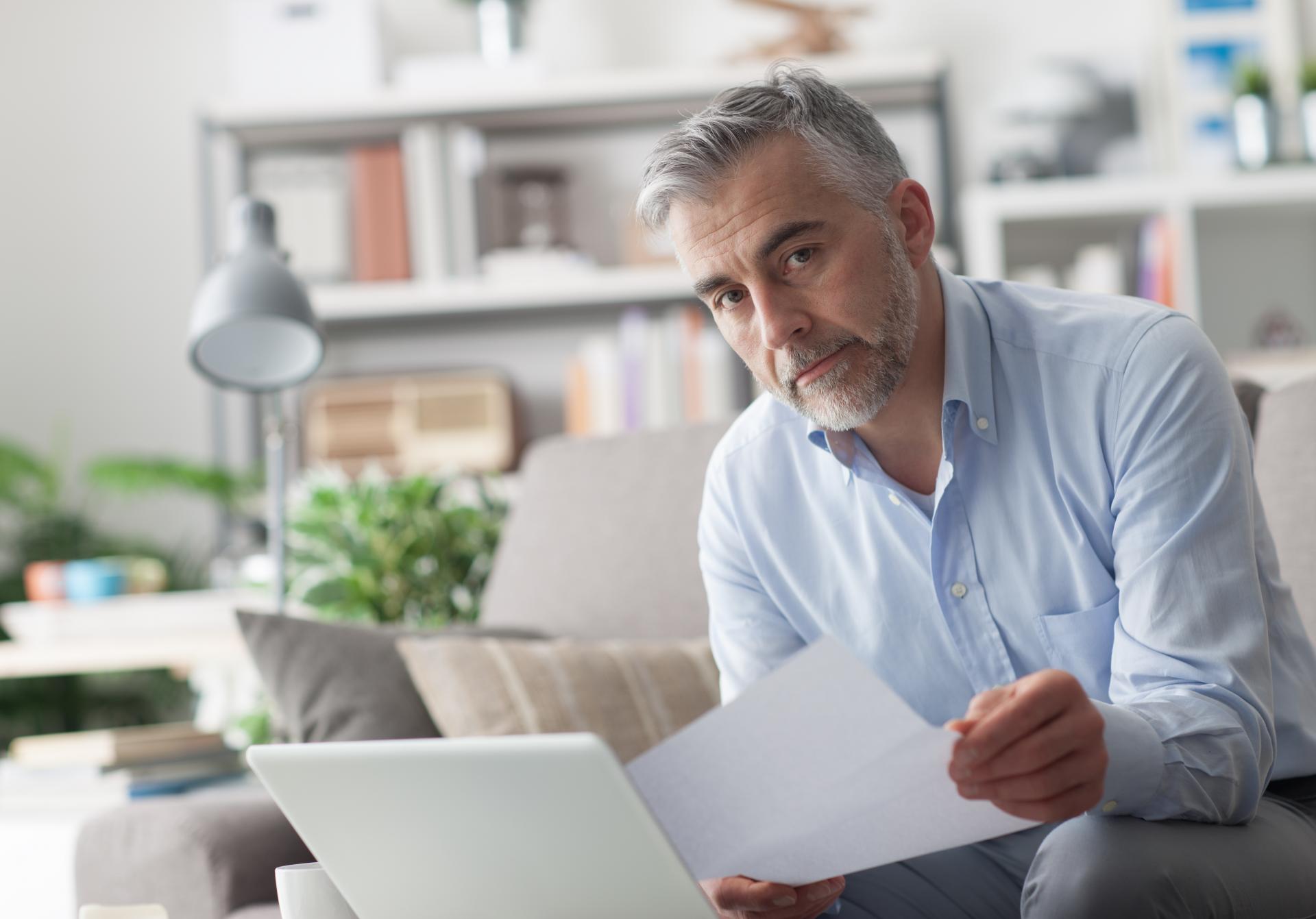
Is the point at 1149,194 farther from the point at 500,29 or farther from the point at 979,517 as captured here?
the point at 979,517

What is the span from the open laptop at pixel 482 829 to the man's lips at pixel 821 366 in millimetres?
516

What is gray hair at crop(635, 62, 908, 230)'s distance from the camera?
1.11 metres

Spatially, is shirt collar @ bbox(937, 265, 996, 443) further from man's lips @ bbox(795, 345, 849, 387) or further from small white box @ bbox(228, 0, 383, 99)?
small white box @ bbox(228, 0, 383, 99)

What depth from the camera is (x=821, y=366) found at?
1.13 m

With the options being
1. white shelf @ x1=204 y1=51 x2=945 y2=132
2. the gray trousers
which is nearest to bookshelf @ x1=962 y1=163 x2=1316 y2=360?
white shelf @ x1=204 y1=51 x2=945 y2=132

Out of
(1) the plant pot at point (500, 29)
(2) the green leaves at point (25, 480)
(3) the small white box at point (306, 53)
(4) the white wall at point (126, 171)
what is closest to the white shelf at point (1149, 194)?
(4) the white wall at point (126, 171)

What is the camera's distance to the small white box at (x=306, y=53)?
3109 mm

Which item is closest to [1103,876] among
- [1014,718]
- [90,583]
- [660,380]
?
[1014,718]

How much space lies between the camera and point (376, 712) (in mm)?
1574

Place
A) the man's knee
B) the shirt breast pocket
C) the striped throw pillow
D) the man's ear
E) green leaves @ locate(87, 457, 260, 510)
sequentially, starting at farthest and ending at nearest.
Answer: green leaves @ locate(87, 457, 260, 510) < the striped throw pillow < the man's ear < the shirt breast pocket < the man's knee

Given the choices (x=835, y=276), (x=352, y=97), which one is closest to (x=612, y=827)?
(x=835, y=276)

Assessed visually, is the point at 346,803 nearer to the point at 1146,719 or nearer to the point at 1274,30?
the point at 1146,719

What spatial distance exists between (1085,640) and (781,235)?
39 cm

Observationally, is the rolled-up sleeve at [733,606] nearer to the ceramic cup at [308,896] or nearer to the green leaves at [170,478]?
the ceramic cup at [308,896]
